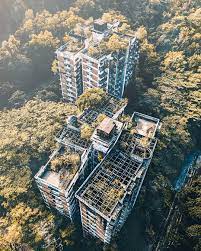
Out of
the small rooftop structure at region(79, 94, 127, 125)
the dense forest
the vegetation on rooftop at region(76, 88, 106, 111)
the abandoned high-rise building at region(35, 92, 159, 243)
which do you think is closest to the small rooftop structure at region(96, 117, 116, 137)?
the abandoned high-rise building at region(35, 92, 159, 243)

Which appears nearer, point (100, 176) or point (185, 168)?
point (100, 176)

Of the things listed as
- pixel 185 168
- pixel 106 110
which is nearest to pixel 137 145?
pixel 106 110

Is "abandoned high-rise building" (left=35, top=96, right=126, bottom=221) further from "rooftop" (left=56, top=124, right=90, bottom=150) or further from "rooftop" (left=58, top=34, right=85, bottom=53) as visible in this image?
"rooftop" (left=58, top=34, right=85, bottom=53)

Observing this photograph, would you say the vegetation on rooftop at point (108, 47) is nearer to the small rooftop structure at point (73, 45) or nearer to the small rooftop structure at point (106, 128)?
the small rooftop structure at point (73, 45)

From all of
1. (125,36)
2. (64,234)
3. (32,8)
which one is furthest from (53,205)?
(32,8)

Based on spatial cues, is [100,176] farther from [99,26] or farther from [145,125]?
[99,26]

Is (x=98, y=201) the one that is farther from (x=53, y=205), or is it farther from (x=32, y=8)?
(x=32, y=8)
